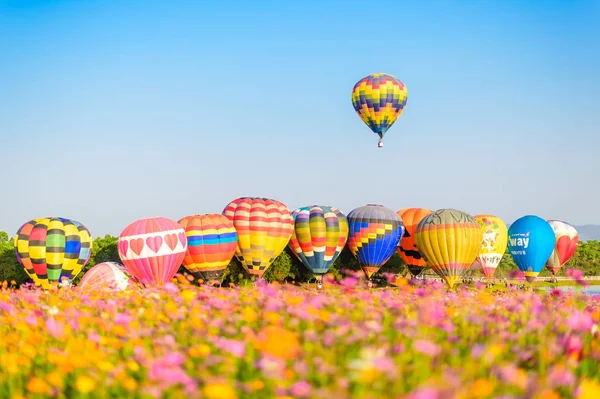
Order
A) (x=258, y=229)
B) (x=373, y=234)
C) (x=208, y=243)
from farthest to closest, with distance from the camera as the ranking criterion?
(x=373, y=234), (x=258, y=229), (x=208, y=243)

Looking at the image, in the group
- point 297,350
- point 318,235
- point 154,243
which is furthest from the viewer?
point 318,235

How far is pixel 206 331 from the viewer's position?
23.9ft

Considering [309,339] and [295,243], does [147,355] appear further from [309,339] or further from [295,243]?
[295,243]

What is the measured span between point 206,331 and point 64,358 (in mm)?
1630

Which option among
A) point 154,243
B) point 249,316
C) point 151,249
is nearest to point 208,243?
point 154,243

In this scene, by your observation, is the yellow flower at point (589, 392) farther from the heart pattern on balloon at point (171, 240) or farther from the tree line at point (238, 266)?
the tree line at point (238, 266)

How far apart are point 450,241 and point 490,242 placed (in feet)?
42.5

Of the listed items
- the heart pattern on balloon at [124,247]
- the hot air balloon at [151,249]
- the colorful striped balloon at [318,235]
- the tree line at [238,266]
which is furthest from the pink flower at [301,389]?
the colorful striped balloon at [318,235]

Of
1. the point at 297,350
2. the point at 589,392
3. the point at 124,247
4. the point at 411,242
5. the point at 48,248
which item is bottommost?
the point at 411,242

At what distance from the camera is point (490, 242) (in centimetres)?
5488

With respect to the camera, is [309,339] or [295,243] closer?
[309,339]

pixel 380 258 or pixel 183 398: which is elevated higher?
pixel 183 398

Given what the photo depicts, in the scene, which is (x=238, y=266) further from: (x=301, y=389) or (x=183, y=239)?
(x=301, y=389)

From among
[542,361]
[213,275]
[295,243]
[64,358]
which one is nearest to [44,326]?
[64,358]
